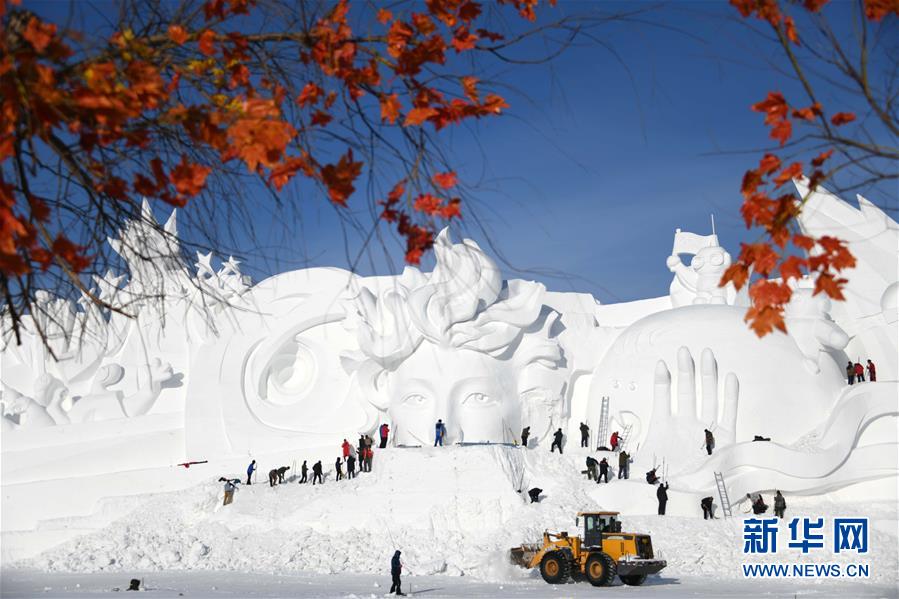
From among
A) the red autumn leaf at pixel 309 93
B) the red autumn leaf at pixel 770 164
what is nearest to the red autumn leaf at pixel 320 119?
the red autumn leaf at pixel 309 93

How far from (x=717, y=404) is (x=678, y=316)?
2.56 m

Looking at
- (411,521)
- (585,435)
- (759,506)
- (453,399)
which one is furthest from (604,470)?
(411,521)

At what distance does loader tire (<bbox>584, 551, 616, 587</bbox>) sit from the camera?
13727 millimetres

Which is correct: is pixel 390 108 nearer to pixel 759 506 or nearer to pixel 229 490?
pixel 759 506

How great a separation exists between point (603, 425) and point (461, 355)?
3919 mm

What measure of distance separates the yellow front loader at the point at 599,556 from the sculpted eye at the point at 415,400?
362 inches

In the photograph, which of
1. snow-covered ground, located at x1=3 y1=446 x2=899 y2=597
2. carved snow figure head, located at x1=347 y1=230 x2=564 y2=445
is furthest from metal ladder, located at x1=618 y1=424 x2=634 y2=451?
carved snow figure head, located at x1=347 y1=230 x2=564 y2=445

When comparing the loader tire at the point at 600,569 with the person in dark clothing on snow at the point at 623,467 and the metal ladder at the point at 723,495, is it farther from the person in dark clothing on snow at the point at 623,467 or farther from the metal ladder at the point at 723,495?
the person in dark clothing on snow at the point at 623,467

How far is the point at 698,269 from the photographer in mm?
25578

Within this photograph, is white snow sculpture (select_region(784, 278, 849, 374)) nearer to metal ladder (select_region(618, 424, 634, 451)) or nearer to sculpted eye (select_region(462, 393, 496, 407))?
metal ladder (select_region(618, 424, 634, 451))

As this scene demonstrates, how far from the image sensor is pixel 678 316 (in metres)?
24.0

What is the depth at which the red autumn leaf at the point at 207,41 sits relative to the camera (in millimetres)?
4008

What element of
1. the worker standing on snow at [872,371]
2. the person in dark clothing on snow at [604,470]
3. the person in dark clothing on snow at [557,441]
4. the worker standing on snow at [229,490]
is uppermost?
the worker standing on snow at [872,371]

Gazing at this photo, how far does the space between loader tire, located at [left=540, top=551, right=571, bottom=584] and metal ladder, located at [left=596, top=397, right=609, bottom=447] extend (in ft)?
31.0
